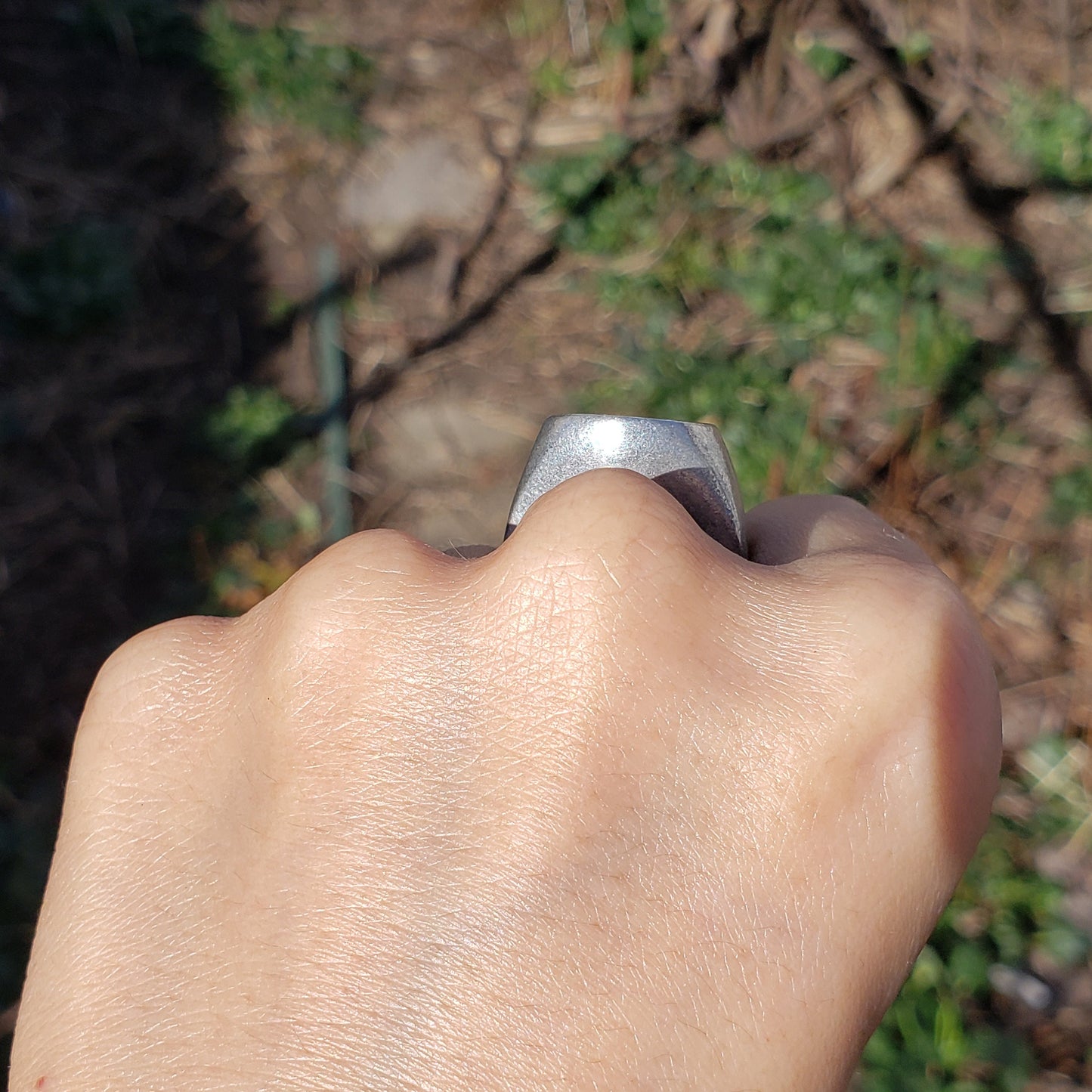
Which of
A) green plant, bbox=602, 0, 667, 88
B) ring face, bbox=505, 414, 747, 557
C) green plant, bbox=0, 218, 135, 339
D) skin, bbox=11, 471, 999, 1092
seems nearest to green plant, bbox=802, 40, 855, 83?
green plant, bbox=602, 0, 667, 88

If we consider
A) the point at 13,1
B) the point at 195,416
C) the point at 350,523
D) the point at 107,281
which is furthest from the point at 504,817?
the point at 13,1

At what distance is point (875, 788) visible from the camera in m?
1.02

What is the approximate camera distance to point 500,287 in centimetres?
419

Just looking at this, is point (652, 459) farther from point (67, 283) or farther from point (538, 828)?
point (67, 283)

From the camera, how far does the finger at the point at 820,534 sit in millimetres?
1255

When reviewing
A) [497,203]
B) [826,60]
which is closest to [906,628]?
[497,203]

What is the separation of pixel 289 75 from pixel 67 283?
1488 millimetres

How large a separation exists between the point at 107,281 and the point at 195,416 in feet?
2.75

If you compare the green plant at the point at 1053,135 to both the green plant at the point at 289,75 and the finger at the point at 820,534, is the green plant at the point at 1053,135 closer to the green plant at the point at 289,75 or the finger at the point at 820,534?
the green plant at the point at 289,75

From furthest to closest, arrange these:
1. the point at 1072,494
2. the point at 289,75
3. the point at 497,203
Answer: the point at 289,75, the point at 497,203, the point at 1072,494

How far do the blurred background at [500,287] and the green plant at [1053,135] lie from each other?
0.05ft

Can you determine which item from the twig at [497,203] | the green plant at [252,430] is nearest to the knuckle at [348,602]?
the green plant at [252,430]

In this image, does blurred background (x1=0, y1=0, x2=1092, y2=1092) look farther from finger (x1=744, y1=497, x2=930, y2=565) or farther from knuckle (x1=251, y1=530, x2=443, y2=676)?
knuckle (x1=251, y1=530, x2=443, y2=676)

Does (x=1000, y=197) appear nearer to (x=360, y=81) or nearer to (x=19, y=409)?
(x=360, y=81)
